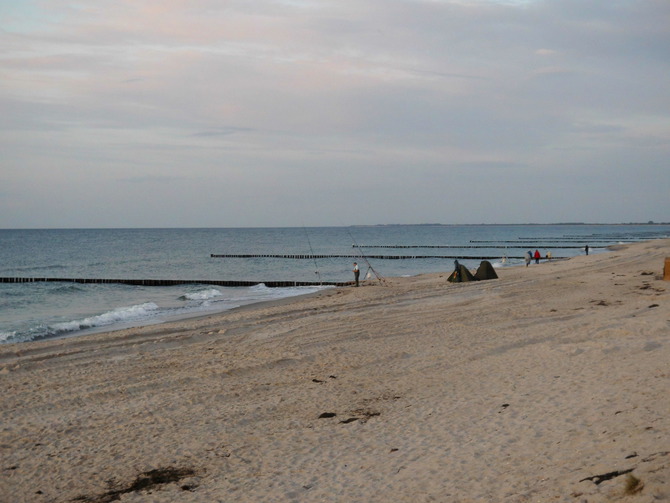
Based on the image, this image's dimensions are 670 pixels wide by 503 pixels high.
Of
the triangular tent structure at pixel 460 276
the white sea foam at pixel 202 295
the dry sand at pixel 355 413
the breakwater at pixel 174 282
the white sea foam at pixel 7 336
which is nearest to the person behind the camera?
the dry sand at pixel 355 413

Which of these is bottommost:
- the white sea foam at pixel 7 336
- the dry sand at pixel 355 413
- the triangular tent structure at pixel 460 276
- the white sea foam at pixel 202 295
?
the white sea foam at pixel 202 295

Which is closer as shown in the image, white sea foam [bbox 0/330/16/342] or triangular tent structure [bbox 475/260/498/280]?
white sea foam [bbox 0/330/16/342]

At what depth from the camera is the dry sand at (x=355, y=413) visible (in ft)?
18.7

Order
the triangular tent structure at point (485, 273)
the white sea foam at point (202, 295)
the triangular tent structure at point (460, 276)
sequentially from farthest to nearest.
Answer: the white sea foam at point (202, 295), the triangular tent structure at point (485, 273), the triangular tent structure at point (460, 276)

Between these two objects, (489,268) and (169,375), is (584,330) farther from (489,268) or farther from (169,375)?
(489,268)

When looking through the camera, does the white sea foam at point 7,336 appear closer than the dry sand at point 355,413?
No

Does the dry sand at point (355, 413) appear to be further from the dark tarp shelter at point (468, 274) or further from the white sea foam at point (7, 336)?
the dark tarp shelter at point (468, 274)

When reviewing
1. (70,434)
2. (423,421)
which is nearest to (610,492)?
(423,421)

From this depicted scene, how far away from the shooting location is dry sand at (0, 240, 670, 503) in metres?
5.70

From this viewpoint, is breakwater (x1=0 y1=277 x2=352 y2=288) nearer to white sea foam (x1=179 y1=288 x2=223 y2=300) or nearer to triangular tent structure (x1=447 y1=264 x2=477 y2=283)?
white sea foam (x1=179 y1=288 x2=223 y2=300)

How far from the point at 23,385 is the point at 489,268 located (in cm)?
2106

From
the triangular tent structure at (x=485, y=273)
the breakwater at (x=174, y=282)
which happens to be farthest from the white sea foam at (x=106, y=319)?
the triangular tent structure at (x=485, y=273)

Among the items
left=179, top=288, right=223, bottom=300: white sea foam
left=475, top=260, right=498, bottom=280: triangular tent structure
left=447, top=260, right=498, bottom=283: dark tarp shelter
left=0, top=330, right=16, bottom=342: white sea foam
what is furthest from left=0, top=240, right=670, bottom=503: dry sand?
left=179, top=288, right=223, bottom=300: white sea foam

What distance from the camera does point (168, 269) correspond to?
2117 inches
